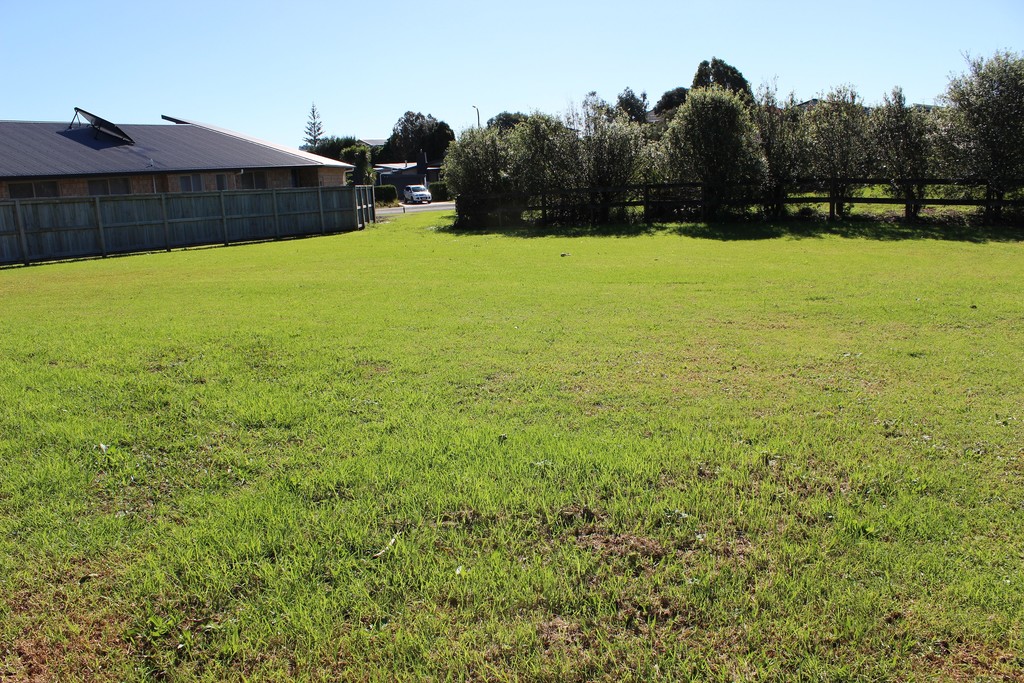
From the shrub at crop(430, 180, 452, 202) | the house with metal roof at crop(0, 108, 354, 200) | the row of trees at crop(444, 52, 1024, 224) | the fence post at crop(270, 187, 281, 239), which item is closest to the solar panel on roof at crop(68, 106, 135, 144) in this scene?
the house with metal roof at crop(0, 108, 354, 200)

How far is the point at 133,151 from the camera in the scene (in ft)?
103

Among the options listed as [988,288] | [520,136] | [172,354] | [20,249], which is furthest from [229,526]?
[520,136]

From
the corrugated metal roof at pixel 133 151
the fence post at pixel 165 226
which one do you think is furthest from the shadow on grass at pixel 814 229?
the corrugated metal roof at pixel 133 151

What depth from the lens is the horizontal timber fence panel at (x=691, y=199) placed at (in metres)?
23.7

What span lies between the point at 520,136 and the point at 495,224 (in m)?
3.70

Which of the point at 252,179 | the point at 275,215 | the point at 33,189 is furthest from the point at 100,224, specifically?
the point at 252,179

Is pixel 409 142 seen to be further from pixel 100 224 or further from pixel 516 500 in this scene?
pixel 516 500

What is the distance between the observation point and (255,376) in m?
6.86

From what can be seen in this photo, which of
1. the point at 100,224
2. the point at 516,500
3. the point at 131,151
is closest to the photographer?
the point at 516,500

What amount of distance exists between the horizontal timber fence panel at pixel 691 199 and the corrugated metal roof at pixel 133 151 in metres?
11.7

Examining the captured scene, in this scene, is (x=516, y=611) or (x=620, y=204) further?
(x=620, y=204)

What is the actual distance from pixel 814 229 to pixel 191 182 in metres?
26.2

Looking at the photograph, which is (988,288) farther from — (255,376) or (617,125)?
(617,125)

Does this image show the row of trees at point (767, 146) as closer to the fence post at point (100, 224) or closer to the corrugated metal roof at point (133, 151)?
the corrugated metal roof at point (133, 151)
